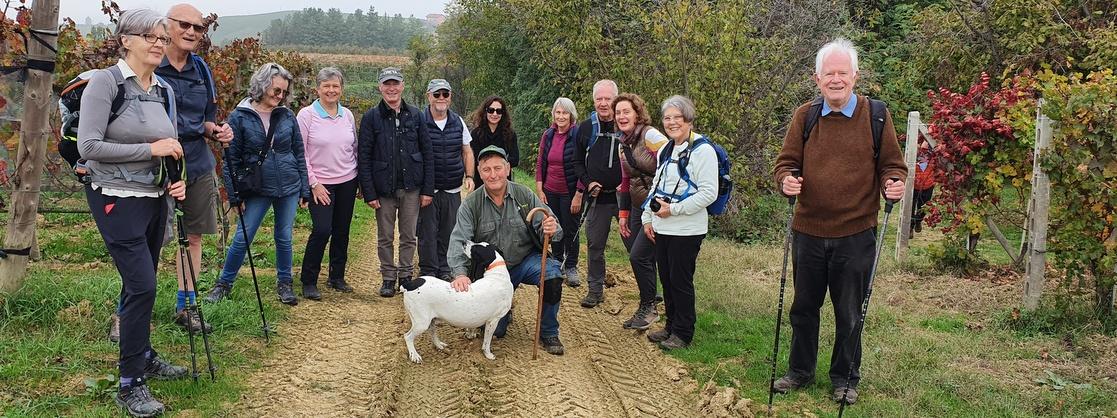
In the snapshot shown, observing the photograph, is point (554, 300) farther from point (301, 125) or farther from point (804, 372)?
point (301, 125)

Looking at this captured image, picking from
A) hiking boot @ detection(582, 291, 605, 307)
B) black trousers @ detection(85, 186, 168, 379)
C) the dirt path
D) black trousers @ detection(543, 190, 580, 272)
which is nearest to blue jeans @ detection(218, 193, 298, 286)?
the dirt path

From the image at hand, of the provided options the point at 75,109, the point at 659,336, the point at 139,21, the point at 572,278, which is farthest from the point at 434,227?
the point at 139,21

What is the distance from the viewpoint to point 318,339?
557 centimetres

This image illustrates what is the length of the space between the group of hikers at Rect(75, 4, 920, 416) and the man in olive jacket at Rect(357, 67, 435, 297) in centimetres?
1

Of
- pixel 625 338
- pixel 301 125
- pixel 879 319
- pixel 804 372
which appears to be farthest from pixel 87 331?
pixel 879 319

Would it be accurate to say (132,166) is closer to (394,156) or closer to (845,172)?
(394,156)

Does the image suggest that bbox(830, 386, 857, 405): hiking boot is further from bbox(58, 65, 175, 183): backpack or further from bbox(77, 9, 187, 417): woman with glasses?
bbox(58, 65, 175, 183): backpack

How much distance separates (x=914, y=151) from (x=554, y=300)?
18.2 ft

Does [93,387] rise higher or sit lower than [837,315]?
lower

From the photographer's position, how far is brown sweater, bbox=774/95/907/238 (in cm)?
430

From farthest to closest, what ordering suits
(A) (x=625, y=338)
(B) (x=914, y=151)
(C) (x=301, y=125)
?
(B) (x=914, y=151) < (C) (x=301, y=125) < (A) (x=625, y=338)

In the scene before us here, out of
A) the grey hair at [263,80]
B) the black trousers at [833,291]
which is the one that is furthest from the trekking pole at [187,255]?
the black trousers at [833,291]

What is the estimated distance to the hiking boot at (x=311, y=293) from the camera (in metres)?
6.55

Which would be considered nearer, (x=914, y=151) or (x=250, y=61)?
(x=914, y=151)
